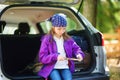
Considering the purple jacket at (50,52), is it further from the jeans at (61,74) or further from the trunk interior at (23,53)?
the trunk interior at (23,53)

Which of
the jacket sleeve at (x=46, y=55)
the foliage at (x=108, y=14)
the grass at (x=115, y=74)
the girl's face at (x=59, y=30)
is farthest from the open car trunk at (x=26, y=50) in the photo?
the foliage at (x=108, y=14)

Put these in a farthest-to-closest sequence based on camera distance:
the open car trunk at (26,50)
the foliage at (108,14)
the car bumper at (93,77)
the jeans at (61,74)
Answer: the foliage at (108,14)
the open car trunk at (26,50)
the car bumper at (93,77)
the jeans at (61,74)

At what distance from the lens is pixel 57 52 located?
5.96 meters

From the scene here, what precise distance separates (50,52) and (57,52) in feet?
0.34

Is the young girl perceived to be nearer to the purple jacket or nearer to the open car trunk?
the purple jacket

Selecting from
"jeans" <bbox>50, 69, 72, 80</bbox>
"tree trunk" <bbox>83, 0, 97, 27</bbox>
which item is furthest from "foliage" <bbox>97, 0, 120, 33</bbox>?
"jeans" <bbox>50, 69, 72, 80</bbox>

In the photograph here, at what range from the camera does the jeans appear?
5961mm

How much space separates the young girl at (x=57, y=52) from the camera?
19.3 feet

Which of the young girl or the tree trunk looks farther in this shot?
the tree trunk

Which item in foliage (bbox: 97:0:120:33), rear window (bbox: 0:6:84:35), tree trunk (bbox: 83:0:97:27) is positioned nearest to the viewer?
rear window (bbox: 0:6:84:35)

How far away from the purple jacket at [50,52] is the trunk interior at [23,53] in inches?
16.8

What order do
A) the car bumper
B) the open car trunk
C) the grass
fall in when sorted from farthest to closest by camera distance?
the grass, the open car trunk, the car bumper

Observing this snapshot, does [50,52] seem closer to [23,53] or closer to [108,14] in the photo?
[23,53]

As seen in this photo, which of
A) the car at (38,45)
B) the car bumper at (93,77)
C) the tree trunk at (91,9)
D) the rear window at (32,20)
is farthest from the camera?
the tree trunk at (91,9)
